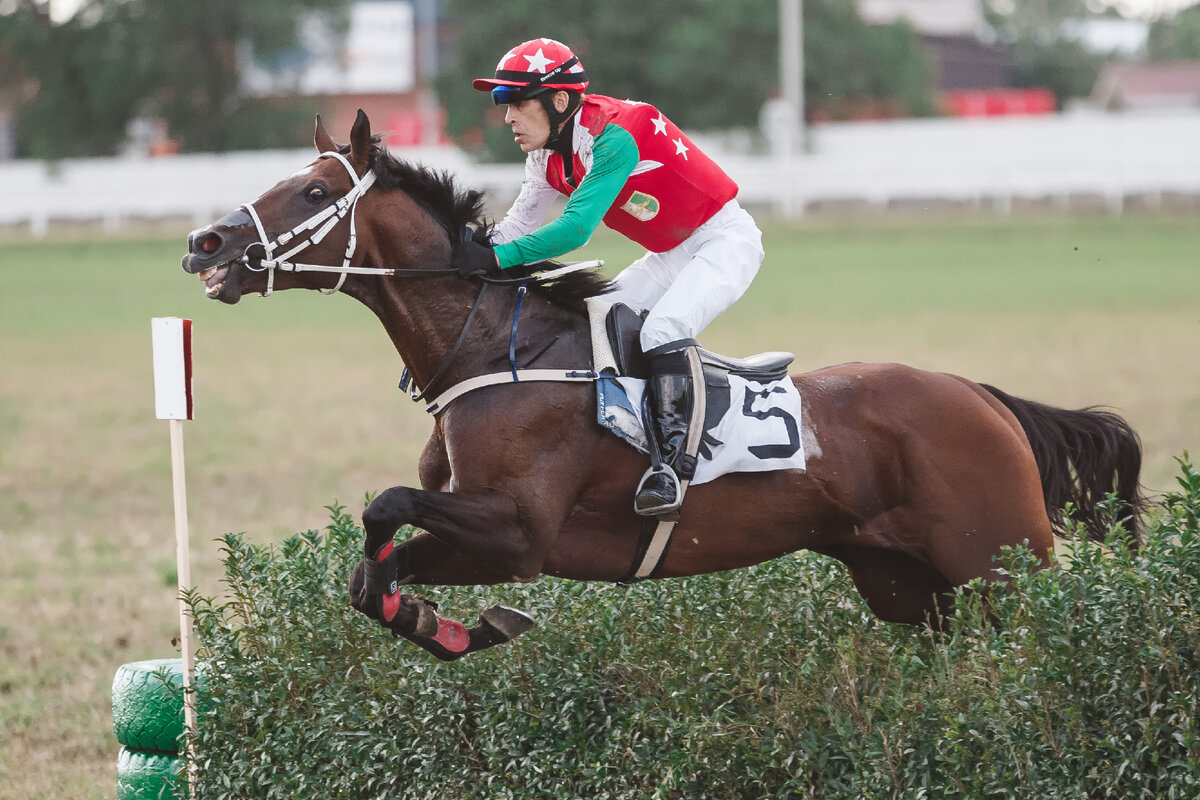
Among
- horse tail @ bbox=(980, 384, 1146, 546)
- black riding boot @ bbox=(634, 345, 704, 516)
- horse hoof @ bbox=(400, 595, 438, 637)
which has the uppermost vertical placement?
black riding boot @ bbox=(634, 345, 704, 516)

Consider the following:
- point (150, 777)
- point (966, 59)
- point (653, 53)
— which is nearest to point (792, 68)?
point (653, 53)

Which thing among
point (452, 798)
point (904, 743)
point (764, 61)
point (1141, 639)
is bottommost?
point (452, 798)

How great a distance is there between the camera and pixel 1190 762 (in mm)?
3635

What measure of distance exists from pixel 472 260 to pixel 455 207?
0.81 feet

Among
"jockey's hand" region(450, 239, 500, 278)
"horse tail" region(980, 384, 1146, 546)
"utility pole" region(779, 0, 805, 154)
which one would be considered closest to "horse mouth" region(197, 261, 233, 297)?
"jockey's hand" region(450, 239, 500, 278)

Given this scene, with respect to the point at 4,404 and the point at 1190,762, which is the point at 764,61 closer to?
the point at 4,404

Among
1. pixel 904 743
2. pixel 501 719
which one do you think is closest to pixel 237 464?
pixel 501 719

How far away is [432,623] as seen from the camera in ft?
15.1

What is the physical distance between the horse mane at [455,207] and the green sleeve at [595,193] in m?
0.29

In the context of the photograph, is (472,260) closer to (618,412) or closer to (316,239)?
(316,239)

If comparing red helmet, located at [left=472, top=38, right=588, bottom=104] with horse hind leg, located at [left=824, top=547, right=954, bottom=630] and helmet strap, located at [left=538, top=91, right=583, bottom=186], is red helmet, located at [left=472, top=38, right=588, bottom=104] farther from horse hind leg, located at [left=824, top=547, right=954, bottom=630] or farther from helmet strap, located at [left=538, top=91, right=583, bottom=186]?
horse hind leg, located at [left=824, top=547, right=954, bottom=630]

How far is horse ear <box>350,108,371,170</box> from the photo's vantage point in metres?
4.64

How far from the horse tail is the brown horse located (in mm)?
171

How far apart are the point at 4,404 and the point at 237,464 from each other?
520 centimetres
